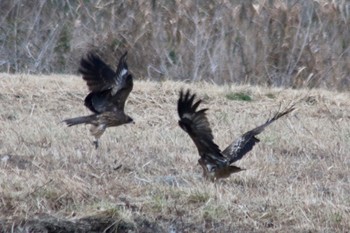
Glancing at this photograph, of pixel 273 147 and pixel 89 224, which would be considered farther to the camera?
pixel 273 147

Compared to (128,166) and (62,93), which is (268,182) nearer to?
(128,166)

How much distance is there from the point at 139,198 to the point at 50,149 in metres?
1.66

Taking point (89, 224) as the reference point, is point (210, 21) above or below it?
above

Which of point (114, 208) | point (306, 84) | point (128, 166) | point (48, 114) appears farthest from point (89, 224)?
point (306, 84)

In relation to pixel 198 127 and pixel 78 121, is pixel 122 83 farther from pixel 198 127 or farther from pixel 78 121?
pixel 198 127

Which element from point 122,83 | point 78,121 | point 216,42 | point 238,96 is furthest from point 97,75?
point 216,42

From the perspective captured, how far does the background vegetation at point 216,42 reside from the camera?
46.0ft

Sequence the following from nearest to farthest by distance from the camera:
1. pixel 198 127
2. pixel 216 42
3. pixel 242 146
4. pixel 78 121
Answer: pixel 198 127 < pixel 242 146 < pixel 78 121 < pixel 216 42

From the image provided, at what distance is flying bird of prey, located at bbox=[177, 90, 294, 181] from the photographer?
25.6 ft

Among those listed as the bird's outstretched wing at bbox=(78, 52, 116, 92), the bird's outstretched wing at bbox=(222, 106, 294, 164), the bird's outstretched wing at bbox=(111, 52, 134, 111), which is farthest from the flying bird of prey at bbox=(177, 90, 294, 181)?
the bird's outstretched wing at bbox=(78, 52, 116, 92)

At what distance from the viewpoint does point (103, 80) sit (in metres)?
9.22

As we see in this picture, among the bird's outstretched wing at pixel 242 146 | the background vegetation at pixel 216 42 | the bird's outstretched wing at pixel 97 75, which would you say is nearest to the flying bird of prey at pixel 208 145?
the bird's outstretched wing at pixel 242 146

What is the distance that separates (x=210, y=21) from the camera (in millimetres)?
14227

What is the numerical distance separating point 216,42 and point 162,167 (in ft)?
19.1
